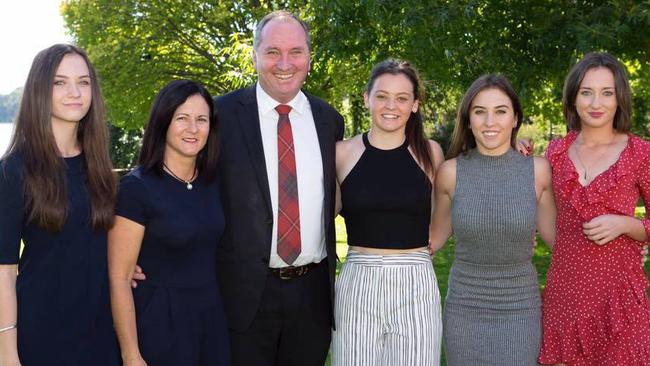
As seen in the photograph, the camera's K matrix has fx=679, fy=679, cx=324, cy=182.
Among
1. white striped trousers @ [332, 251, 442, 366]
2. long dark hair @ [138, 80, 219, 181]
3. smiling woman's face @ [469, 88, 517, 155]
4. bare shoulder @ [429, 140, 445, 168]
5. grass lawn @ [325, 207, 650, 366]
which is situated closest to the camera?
long dark hair @ [138, 80, 219, 181]

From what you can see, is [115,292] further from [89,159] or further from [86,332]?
[89,159]

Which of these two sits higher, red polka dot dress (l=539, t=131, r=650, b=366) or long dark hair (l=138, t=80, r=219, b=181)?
long dark hair (l=138, t=80, r=219, b=181)

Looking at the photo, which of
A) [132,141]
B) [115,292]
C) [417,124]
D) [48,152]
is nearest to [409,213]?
[417,124]

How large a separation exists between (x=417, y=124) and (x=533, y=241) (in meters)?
0.92

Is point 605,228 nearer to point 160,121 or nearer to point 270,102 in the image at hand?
point 270,102

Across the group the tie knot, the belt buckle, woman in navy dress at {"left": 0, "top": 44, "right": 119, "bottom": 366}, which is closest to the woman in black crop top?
the belt buckle

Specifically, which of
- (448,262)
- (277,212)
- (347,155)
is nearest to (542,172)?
(347,155)

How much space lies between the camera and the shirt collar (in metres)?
3.88

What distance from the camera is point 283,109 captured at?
3.92 meters

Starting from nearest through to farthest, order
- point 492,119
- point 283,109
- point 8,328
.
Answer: point 8,328
point 492,119
point 283,109

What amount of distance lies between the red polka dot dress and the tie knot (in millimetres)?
1583

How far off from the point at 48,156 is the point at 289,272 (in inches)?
56.7

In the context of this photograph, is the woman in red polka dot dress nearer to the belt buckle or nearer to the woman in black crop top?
the woman in black crop top

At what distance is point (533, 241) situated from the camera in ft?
12.2
